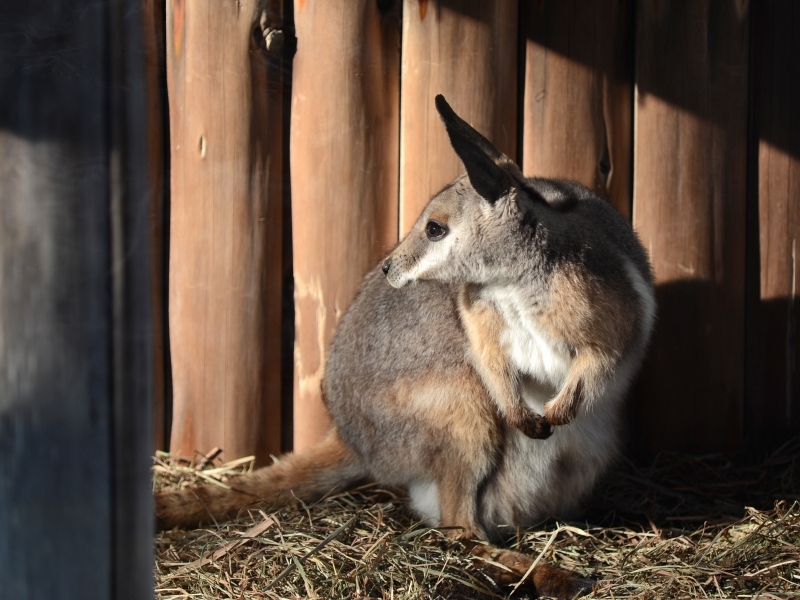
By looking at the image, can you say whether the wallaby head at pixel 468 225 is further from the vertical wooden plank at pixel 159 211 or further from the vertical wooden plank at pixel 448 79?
the vertical wooden plank at pixel 159 211

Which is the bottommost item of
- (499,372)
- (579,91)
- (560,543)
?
(560,543)

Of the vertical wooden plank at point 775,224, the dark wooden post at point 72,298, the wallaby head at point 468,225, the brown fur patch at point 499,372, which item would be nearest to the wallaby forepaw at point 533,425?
the brown fur patch at point 499,372

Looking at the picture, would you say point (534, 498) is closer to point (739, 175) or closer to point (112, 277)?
point (739, 175)

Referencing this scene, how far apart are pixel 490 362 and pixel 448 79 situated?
1.13m

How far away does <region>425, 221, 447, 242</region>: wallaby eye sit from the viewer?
2.76 meters

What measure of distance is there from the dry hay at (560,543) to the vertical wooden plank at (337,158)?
67cm

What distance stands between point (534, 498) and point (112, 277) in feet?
7.10

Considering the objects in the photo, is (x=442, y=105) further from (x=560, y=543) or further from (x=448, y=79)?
(x=560, y=543)

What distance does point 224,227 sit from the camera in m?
3.24

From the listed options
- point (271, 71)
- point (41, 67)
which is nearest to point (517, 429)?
point (271, 71)

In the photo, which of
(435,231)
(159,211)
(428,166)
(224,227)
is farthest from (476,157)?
(159,211)

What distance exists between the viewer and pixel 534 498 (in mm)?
2896

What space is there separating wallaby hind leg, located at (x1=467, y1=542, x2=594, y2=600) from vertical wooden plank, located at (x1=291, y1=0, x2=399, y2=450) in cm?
104

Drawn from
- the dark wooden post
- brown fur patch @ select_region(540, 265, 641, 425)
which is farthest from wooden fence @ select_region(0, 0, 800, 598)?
the dark wooden post
